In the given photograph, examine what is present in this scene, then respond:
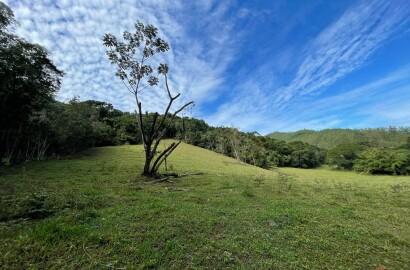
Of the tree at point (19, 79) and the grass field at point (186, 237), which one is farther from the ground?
the tree at point (19, 79)

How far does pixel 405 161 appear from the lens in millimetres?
53156

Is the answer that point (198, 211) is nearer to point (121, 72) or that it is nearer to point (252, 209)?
point (252, 209)

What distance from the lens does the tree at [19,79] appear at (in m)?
16.5

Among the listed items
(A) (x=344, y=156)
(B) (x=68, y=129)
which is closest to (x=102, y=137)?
(B) (x=68, y=129)

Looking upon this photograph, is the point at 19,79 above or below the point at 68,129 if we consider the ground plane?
above

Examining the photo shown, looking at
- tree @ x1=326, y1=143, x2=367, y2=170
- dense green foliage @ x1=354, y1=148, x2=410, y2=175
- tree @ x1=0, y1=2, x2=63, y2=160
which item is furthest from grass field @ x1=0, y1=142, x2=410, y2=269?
tree @ x1=326, y1=143, x2=367, y2=170

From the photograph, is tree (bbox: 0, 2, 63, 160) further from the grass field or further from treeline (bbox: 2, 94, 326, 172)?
the grass field

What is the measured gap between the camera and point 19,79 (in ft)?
60.9

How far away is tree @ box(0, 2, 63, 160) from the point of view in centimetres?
1655

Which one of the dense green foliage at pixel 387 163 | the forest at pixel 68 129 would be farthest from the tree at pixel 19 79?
the dense green foliage at pixel 387 163

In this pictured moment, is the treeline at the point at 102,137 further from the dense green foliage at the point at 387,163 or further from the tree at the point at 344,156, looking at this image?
the dense green foliage at the point at 387,163

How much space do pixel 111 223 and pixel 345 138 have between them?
17119cm

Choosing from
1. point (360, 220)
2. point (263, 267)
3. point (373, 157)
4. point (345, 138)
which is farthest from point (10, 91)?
point (345, 138)

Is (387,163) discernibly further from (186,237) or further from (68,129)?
(68,129)
